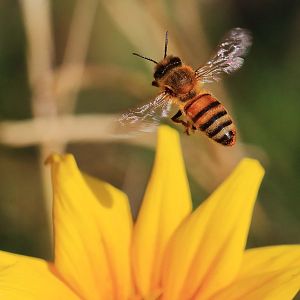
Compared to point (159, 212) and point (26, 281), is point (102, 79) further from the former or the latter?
point (26, 281)

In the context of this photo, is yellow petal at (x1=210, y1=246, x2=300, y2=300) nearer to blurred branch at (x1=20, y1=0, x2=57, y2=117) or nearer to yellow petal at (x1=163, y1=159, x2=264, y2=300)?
yellow petal at (x1=163, y1=159, x2=264, y2=300)

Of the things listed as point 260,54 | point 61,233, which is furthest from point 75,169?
point 260,54

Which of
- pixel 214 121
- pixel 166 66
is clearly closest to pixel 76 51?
pixel 166 66

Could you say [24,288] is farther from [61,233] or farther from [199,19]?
[199,19]

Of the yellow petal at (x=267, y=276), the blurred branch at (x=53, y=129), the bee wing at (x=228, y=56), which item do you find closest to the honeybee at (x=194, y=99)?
the bee wing at (x=228, y=56)

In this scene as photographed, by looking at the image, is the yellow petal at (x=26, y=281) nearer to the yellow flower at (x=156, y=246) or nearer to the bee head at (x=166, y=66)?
the yellow flower at (x=156, y=246)

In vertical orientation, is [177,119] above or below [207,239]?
above
